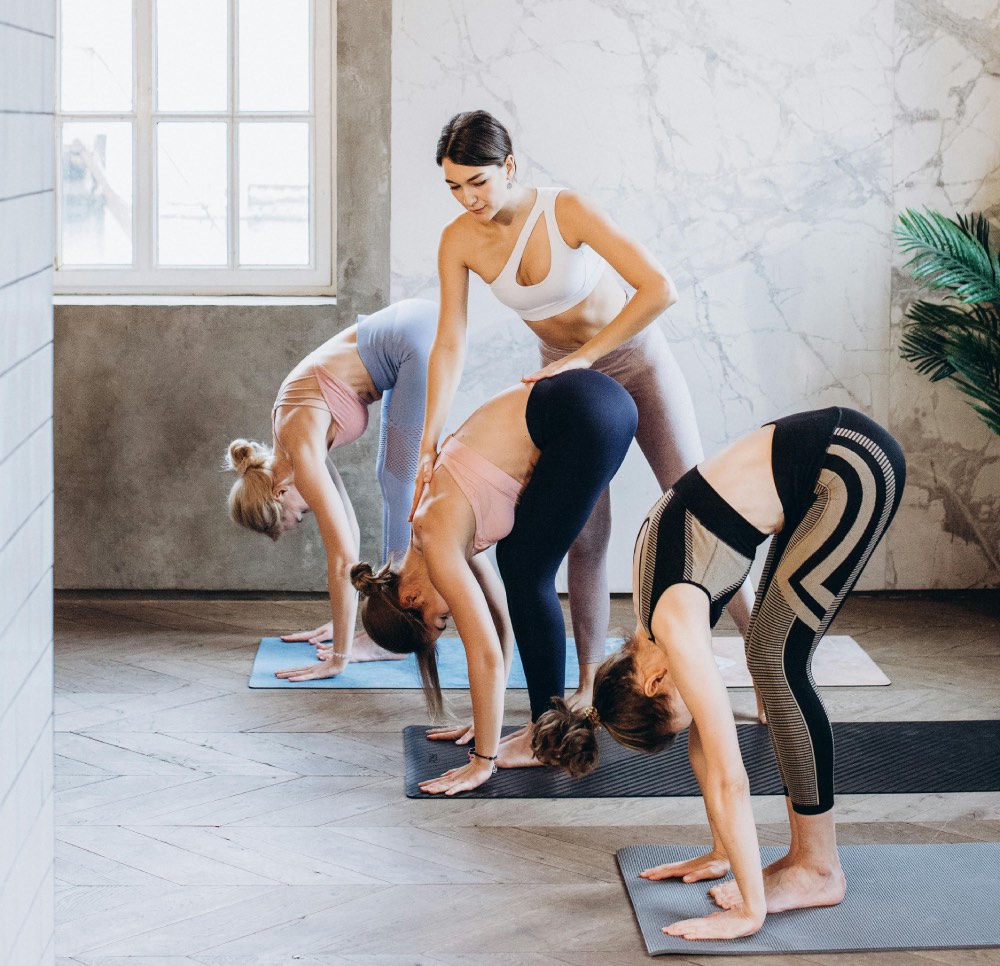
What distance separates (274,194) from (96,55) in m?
0.78

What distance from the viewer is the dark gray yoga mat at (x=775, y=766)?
117 inches

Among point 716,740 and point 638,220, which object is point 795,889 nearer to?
point 716,740

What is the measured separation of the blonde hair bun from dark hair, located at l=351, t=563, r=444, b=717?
850 mm

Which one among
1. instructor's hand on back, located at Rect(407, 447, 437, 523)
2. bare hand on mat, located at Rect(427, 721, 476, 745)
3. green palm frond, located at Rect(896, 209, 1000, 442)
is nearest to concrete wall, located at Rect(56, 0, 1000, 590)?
green palm frond, located at Rect(896, 209, 1000, 442)

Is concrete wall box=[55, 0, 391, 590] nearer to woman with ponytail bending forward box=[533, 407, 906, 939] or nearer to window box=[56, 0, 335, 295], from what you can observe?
window box=[56, 0, 335, 295]

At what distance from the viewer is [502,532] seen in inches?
119

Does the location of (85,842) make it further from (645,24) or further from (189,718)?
(645,24)

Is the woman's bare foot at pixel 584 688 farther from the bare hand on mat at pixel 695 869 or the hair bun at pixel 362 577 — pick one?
the bare hand on mat at pixel 695 869

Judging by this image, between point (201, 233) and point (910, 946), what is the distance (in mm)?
3550

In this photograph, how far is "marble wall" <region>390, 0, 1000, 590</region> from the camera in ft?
15.0

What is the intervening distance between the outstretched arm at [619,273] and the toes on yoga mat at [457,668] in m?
1.04

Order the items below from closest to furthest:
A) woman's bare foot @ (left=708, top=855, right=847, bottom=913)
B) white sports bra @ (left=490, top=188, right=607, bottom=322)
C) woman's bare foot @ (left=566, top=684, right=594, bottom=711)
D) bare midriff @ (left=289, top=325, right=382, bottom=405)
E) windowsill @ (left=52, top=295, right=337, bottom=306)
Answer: woman's bare foot @ (left=708, top=855, right=847, bottom=913) → white sports bra @ (left=490, top=188, right=607, bottom=322) → woman's bare foot @ (left=566, top=684, right=594, bottom=711) → bare midriff @ (left=289, top=325, right=382, bottom=405) → windowsill @ (left=52, top=295, right=337, bottom=306)

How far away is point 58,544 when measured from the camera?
4762mm

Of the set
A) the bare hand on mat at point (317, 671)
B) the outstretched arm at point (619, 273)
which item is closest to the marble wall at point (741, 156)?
the bare hand on mat at point (317, 671)
